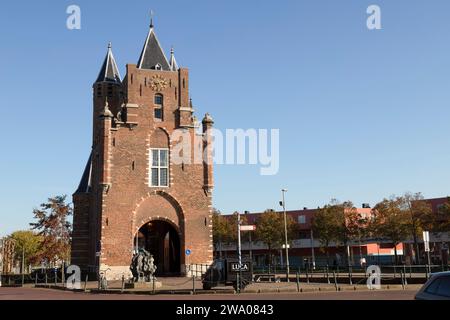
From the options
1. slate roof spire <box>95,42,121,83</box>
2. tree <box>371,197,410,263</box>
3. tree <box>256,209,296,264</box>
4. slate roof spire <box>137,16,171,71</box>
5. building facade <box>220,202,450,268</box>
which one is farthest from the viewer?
tree <box>256,209,296,264</box>

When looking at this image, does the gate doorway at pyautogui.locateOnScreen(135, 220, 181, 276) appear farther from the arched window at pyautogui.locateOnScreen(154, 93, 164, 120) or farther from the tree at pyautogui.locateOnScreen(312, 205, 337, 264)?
the tree at pyautogui.locateOnScreen(312, 205, 337, 264)

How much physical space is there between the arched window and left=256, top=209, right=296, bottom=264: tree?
34184 mm

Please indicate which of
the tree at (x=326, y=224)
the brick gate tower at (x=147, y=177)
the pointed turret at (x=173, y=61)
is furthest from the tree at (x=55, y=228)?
the tree at (x=326, y=224)

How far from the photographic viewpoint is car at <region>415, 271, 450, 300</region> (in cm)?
946

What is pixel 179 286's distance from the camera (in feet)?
101

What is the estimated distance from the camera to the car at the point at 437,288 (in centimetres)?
946

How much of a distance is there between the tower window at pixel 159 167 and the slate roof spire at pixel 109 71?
1324 centimetres

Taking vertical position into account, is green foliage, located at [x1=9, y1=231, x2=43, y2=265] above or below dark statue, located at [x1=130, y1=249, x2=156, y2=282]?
above

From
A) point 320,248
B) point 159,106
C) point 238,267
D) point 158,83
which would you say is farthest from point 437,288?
point 320,248

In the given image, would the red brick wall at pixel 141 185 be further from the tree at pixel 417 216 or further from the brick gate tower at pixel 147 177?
the tree at pixel 417 216

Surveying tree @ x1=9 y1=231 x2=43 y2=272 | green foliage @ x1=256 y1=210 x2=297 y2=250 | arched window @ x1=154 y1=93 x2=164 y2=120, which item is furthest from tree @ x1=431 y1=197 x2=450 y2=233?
tree @ x1=9 y1=231 x2=43 y2=272
